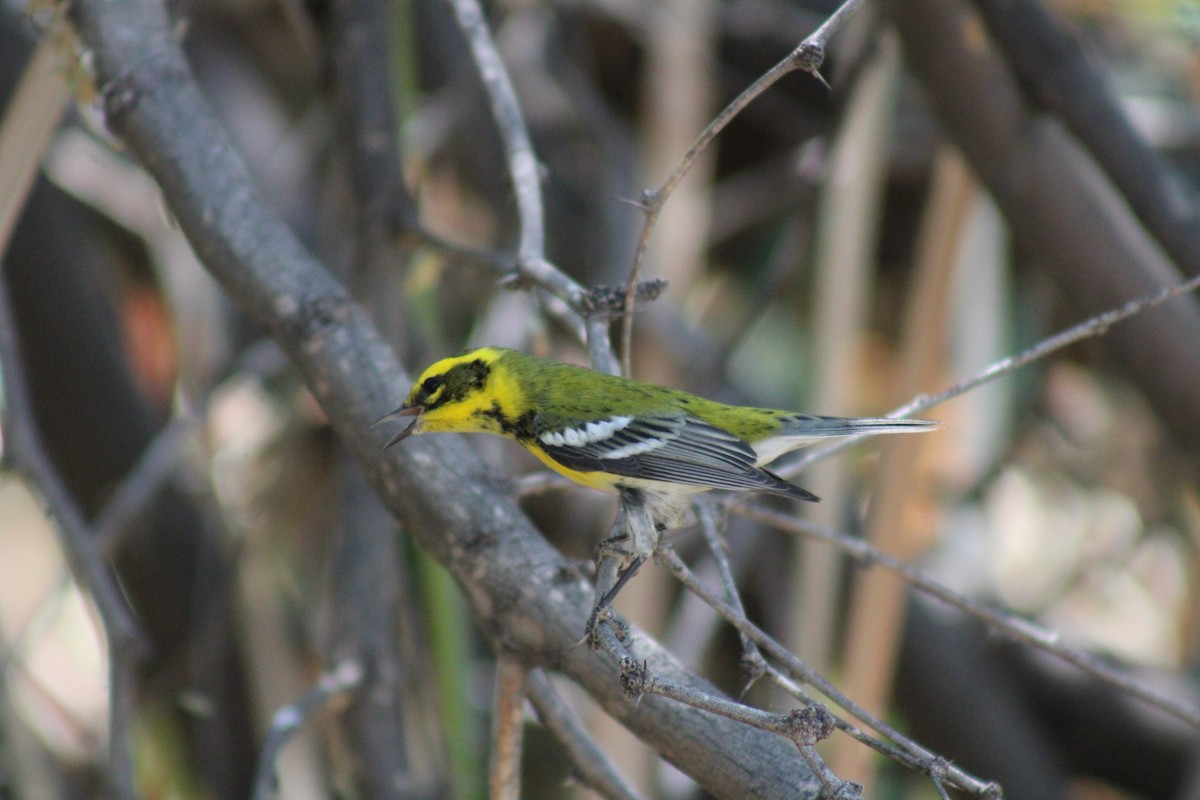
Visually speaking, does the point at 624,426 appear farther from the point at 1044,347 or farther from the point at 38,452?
the point at 38,452

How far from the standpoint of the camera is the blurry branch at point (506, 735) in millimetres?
1521

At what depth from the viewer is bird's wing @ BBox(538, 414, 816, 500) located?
192 centimetres

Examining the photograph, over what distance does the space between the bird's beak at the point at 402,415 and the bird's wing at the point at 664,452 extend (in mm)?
381

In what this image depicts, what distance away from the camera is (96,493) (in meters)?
3.28

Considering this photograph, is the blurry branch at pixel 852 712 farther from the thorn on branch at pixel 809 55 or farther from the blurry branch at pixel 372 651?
the blurry branch at pixel 372 651

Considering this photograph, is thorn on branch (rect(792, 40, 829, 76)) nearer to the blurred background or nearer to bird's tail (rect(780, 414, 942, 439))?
bird's tail (rect(780, 414, 942, 439))

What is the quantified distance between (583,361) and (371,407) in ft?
7.03

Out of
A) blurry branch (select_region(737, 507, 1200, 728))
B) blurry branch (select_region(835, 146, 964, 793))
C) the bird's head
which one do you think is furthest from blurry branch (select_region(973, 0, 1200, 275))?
the bird's head

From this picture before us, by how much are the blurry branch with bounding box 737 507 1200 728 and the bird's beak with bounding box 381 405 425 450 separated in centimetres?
55

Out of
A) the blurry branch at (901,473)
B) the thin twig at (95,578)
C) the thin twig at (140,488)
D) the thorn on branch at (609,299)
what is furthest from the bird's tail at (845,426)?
the thin twig at (140,488)

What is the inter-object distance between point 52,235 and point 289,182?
986 mm

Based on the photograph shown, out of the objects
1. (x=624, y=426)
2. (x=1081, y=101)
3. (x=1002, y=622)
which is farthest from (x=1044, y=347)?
(x=1081, y=101)

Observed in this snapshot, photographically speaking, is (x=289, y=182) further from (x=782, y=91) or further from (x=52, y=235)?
(x=782, y=91)

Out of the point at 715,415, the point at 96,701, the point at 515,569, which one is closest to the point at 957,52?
the point at 715,415
